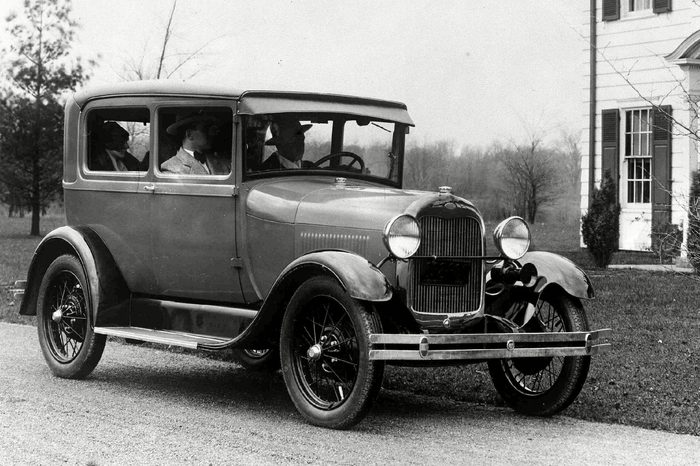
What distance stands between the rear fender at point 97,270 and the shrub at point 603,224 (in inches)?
381

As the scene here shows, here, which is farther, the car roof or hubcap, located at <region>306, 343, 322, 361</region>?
the car roof

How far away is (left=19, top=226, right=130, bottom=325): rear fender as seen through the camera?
7.84 meters

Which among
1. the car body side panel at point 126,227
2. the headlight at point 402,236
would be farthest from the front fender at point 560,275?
the car body side panel at point 126,227

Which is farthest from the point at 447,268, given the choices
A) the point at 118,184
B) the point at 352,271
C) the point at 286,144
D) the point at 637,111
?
the point at 637,111

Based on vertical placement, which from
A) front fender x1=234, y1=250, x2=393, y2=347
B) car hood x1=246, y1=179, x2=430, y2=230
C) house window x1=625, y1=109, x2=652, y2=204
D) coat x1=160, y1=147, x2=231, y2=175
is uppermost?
house window x1=625, y1=109, x2=652, y2=204

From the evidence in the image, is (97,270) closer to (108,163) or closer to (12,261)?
(108,163)

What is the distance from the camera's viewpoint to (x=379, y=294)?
19.9 ft

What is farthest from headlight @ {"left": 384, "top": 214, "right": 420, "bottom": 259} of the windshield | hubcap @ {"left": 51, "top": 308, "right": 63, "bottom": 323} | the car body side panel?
hubcap @ {"left": 51, "top": 308, "right": 63, "bottom": 323}

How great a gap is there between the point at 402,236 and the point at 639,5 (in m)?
13.6

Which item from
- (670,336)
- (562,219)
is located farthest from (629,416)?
(562,219)

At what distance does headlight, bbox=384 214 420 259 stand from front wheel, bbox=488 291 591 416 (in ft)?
3.58

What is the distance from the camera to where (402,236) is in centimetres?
629

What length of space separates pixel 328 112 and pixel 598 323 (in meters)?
3.98

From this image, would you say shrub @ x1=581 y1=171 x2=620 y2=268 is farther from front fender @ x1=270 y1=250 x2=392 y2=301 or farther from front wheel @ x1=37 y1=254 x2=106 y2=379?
front fender @ x1=270 y1=250 x2=392 y2=301
